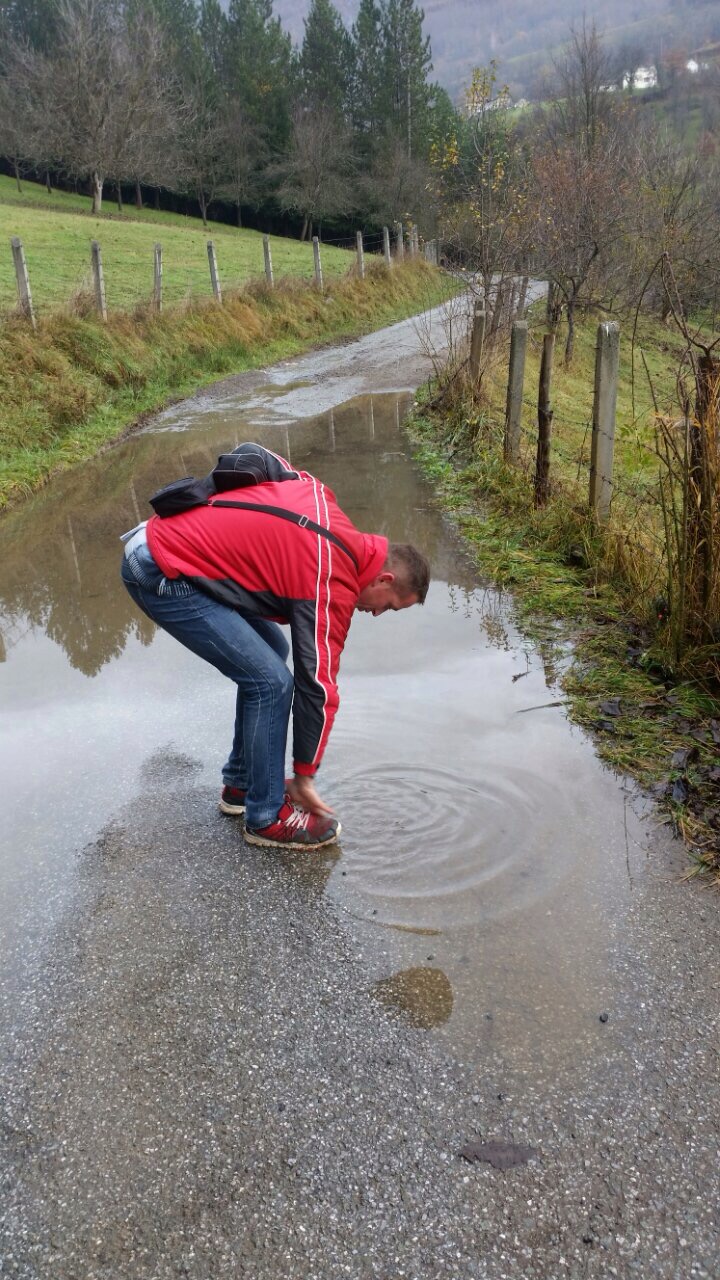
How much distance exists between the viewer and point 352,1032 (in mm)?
2775

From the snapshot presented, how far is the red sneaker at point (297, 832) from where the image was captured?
369 cm

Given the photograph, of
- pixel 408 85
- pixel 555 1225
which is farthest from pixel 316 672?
pixel 408 85

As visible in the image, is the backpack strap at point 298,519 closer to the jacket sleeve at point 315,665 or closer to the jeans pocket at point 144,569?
the jacket sleeve at point 315,665

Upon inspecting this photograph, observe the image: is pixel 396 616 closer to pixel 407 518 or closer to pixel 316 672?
pixel 407 518

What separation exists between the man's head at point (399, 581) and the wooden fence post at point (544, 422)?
408cm

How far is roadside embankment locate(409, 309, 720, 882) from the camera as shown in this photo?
421 centimetres

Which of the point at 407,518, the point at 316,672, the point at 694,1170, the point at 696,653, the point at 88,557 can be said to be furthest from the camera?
the point at 407,518

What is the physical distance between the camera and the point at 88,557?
7480 mm

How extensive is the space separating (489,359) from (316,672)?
9.31 m

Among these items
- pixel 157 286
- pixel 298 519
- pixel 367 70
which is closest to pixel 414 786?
pixel 298 519

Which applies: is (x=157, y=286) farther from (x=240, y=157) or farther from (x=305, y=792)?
(x=240, y=157)

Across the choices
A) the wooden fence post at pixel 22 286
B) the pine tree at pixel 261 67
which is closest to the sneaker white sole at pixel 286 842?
the wooden fence post at pixel 22 286

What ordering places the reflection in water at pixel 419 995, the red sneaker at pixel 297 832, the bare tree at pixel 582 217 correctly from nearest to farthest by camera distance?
the reflection in water at pixel 419 995 < the red sneaker at pixel 297 832 < the bare tree at pixel 582 217

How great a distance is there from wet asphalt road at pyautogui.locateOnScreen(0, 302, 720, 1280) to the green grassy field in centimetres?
1200
